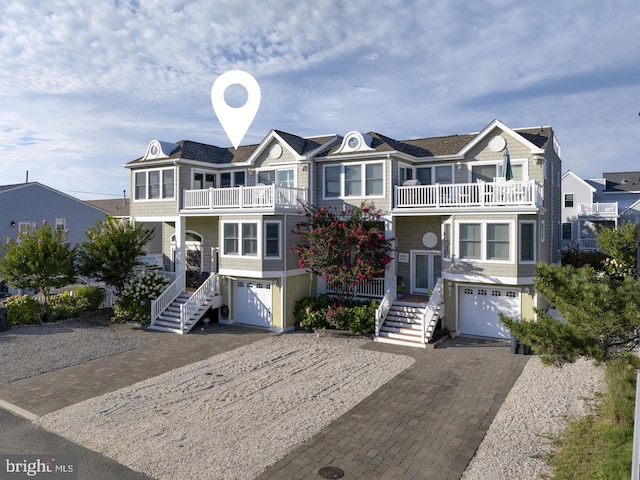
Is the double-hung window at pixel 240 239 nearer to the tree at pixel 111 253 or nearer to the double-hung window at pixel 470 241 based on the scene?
the tree at pixel 111 253

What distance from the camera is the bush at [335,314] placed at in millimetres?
18641

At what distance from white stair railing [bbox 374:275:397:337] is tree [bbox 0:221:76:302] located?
14.0m

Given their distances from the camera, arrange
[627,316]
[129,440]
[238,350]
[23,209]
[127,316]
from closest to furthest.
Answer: [627,316] < [129,440] < [238,350] < [127,316] < [23,209]

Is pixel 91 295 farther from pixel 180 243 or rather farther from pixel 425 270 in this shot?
pixel 425 270

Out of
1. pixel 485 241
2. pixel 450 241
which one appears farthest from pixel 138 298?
pixel 485 241

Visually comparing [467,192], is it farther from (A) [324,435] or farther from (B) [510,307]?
(A) [324,435]

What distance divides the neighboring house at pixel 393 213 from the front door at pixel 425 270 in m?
0.05

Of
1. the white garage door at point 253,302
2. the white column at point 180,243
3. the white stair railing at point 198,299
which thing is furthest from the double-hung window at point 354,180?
the white column at point 180,243

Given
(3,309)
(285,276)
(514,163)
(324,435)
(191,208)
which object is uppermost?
(514,163)

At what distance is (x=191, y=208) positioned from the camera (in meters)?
22.2

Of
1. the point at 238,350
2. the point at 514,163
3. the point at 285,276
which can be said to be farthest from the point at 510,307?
the point at 238,350

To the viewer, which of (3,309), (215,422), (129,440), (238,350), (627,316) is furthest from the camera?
(3,309)

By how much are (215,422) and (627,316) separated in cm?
849

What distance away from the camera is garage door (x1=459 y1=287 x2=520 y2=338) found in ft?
59.1
